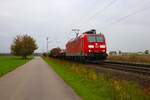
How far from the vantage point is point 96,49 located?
36.3 meters

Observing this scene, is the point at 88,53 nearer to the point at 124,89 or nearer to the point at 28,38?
the point at 124,89

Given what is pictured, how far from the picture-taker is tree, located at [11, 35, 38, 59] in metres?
102

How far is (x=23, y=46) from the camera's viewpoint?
10294cm

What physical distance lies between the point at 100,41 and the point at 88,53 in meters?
2.53

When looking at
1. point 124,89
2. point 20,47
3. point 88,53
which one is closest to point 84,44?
point 88,53

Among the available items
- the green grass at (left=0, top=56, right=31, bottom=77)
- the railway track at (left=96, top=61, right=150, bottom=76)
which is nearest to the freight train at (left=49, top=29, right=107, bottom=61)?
the railway track at (left=96, top=61, right=150, bottom=76)

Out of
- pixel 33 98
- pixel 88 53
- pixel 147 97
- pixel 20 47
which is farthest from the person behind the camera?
pixel 20 47

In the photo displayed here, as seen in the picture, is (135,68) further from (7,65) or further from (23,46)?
(23,46)

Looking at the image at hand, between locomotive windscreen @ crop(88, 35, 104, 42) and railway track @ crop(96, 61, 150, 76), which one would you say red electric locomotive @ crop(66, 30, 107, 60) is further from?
railway track @ crop(96, 61, 150, 76)

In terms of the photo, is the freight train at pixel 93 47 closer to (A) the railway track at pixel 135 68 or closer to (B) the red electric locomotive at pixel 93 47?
(B) the red electric locomotive at pixel 93 47

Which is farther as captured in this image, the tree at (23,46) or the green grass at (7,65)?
the tree at (23,46)

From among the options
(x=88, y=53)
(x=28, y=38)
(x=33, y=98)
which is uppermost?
(x=28, y=38)

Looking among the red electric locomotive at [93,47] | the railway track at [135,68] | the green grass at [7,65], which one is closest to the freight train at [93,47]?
the red electric locomotive at [93,47]

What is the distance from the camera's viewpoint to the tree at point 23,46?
102 meters
